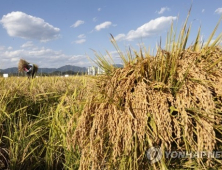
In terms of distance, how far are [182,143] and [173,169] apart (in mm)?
234

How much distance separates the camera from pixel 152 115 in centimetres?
190

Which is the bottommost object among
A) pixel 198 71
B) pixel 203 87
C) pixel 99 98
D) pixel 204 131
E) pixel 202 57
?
pixel 204 131

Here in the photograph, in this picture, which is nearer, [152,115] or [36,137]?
[152,115]

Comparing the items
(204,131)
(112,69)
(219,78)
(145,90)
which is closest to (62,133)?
(112,69)

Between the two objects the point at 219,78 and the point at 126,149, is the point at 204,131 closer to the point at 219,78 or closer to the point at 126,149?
the point at 219,78

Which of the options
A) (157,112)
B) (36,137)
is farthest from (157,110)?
(36,137)

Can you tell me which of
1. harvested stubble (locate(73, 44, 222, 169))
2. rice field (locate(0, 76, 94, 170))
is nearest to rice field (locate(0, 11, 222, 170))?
harvested stubble (locate(73, 44, 222, 169))

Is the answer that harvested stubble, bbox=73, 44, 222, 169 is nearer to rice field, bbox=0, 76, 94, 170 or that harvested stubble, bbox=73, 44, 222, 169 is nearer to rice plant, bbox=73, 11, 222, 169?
rice plant, bbox=73, 11, 222, 169

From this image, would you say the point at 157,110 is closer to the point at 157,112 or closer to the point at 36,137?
the point at 157,112

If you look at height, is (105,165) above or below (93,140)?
below

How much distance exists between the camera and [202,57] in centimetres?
217

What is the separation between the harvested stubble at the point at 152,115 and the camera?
1.83 metres

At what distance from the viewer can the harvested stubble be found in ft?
5.99

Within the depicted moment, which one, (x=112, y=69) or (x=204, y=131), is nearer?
(x=204, y=131)
